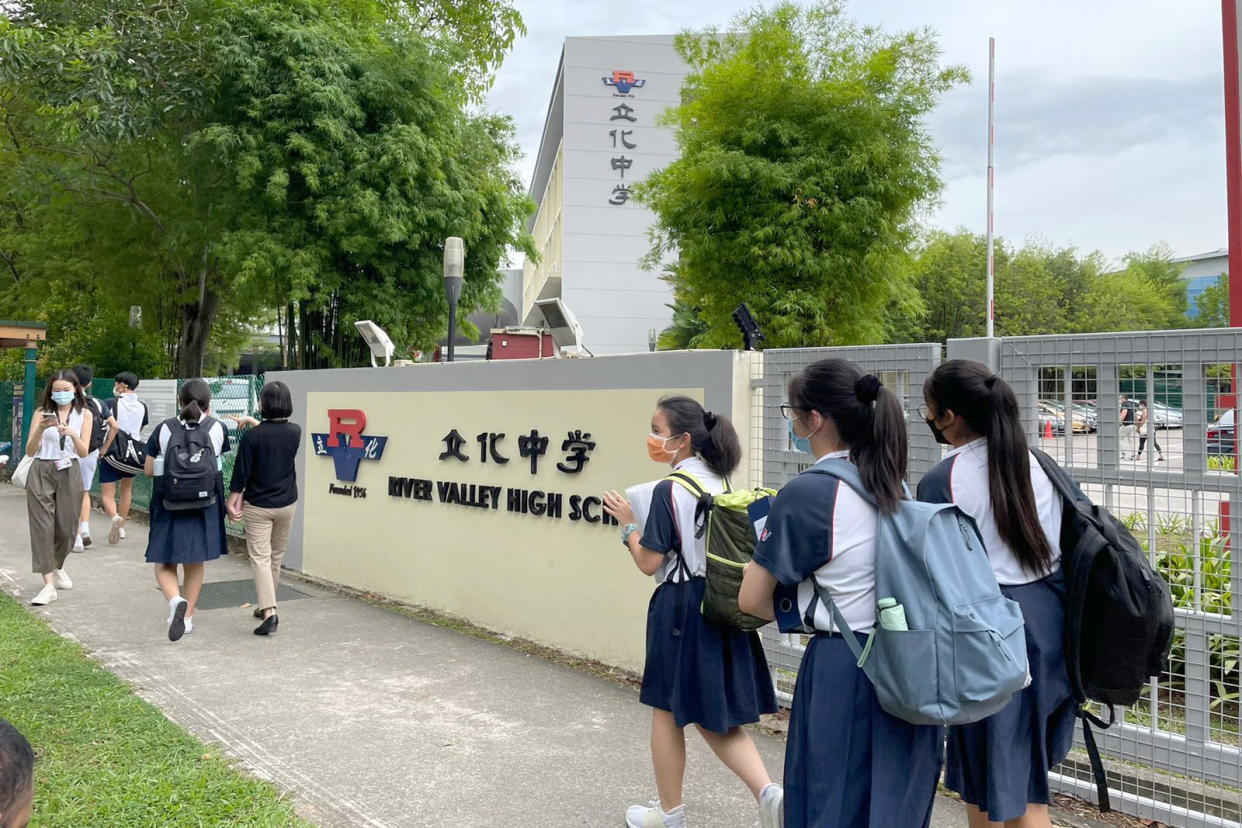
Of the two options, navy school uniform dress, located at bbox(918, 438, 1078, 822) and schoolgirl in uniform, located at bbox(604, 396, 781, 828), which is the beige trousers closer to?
schoolgirl in uniform, located at bbox(604, 396, 781, 828)

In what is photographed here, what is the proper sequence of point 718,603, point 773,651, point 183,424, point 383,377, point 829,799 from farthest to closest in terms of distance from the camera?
point 383,377 → point 183,424 → point 773,651 → point 718,603 → point 829,799

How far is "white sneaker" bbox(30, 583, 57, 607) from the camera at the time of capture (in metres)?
7.09

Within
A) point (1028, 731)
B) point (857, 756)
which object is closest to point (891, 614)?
point (857, 756)

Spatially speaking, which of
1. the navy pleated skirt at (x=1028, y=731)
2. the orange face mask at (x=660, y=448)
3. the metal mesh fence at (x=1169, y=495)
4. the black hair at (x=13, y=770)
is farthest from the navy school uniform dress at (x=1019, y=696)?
the black hair at (x=13, y=770)

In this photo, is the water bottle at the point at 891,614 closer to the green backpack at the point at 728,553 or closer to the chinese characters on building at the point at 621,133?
the green backpack at the point at 728,553

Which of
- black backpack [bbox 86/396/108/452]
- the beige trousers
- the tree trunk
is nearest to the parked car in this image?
the beige trousers

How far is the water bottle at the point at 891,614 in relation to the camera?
214cm

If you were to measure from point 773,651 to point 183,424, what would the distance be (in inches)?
164

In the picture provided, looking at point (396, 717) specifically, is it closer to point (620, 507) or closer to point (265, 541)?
point (265, 541)

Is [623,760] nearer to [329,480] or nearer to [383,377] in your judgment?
[383,377]

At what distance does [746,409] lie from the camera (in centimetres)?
498

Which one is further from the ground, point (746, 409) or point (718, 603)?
point (746, 409)

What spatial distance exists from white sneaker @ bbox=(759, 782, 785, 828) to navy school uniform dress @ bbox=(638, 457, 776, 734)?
249 mm

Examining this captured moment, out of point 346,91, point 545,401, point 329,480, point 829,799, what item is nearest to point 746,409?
point 545,401
